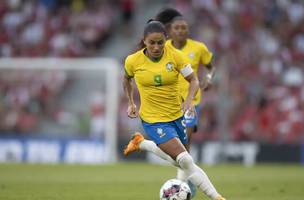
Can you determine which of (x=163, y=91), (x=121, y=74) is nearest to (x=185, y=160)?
(x=163, y=91)

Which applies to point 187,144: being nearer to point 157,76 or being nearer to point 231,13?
point 157,76

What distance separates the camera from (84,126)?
23438 millimetres

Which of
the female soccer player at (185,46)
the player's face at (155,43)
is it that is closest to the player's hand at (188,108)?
the player's face at (155,43)

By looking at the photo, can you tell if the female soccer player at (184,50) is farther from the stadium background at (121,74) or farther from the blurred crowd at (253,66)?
the blurred crowd at (253,66)

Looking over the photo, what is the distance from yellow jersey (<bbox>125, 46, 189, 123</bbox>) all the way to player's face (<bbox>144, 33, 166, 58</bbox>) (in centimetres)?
22

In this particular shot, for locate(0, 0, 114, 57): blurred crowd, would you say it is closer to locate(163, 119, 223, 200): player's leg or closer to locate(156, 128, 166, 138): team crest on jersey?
locate(156, 128, 166, 138): team crest on jersey

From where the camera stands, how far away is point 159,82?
1066 cm

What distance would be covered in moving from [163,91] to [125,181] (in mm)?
5434

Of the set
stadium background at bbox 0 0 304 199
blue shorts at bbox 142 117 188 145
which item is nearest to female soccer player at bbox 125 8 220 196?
blue shorts at bbox 142 117 188 145

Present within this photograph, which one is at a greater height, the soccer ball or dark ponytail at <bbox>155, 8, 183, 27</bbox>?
dark ponytail at <bbox>155, 8, 183, 27</bbox>

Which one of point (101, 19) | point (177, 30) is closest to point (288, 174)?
point (177, 30)

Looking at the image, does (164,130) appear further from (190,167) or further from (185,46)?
(185,46)

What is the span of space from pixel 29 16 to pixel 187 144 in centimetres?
1670

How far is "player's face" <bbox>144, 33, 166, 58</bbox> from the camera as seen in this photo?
10.4m
